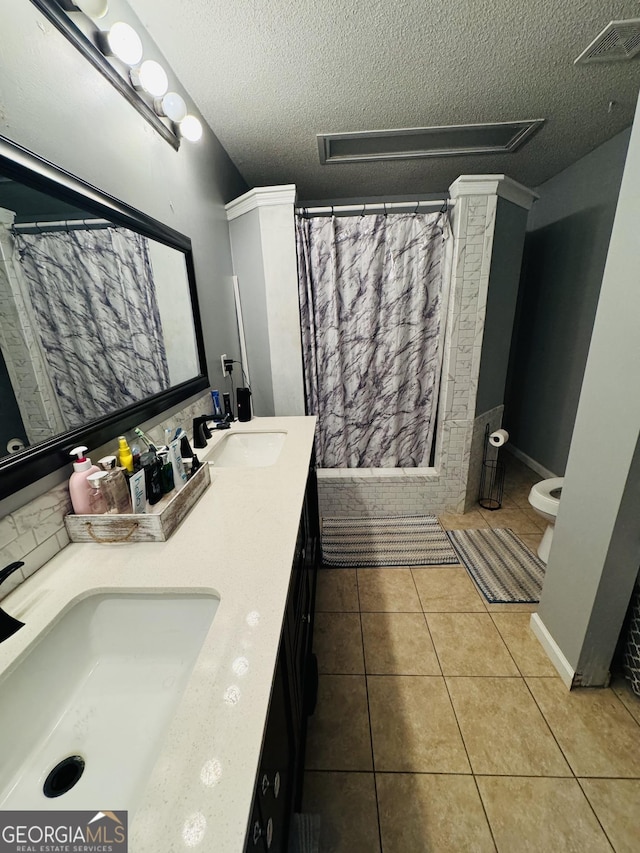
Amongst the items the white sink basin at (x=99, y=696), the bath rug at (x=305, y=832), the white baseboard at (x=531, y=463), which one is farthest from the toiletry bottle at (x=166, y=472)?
the white baseboard at (x=531, y=463)

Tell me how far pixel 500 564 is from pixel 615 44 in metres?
2.45

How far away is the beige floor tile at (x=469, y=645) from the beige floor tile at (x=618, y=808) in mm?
346

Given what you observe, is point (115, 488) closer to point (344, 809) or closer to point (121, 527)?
point (121, 527)

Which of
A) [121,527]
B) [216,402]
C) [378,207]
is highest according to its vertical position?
[378,207]

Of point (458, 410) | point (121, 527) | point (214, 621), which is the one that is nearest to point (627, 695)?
point (458, 410)

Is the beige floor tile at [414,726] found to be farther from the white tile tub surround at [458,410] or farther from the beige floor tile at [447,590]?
the white tile tub surround at [458,410]

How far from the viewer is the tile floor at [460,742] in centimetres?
93

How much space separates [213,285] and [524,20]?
65.8 inches

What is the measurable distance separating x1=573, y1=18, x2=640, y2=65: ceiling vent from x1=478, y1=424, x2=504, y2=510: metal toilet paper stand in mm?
1884

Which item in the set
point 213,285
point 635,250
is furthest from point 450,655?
point 213,285

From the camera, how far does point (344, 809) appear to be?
38.5 inches

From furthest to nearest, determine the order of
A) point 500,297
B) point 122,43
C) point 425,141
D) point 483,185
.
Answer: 1. point 500,297
2. point 425,141
3. point 483,185
4. point 122,43

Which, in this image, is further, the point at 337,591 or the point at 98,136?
the point at 337,591

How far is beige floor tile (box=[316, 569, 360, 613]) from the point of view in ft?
5.45
